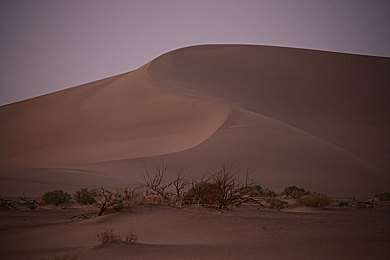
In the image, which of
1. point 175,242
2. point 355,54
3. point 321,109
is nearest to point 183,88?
point 321,109

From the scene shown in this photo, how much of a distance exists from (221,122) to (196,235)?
2059cm

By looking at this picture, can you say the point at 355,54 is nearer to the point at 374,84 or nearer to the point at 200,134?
the point at 374,84

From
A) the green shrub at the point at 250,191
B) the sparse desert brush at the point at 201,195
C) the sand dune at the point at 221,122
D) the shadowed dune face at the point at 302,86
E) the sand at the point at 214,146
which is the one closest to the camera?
the sand at the point at 214,146

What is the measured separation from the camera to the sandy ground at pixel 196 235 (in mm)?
4441

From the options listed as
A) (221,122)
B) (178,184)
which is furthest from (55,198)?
(221,122)

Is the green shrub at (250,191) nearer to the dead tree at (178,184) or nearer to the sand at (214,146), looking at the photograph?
the sand at (214,146)

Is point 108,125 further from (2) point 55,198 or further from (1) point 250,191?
(1) point 250,191

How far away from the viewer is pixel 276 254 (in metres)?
4.47

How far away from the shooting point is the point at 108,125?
98.2 feet

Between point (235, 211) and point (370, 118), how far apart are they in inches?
1229

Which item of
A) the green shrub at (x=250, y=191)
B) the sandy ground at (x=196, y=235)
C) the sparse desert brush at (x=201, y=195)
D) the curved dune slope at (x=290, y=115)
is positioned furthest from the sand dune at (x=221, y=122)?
the sandy ground at (x=196, y=235)

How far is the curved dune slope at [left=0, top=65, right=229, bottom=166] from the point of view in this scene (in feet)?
80.8

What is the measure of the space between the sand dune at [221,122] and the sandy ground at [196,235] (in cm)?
698

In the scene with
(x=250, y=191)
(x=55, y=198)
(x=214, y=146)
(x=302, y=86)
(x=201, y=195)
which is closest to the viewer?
(x=201, y=195)
